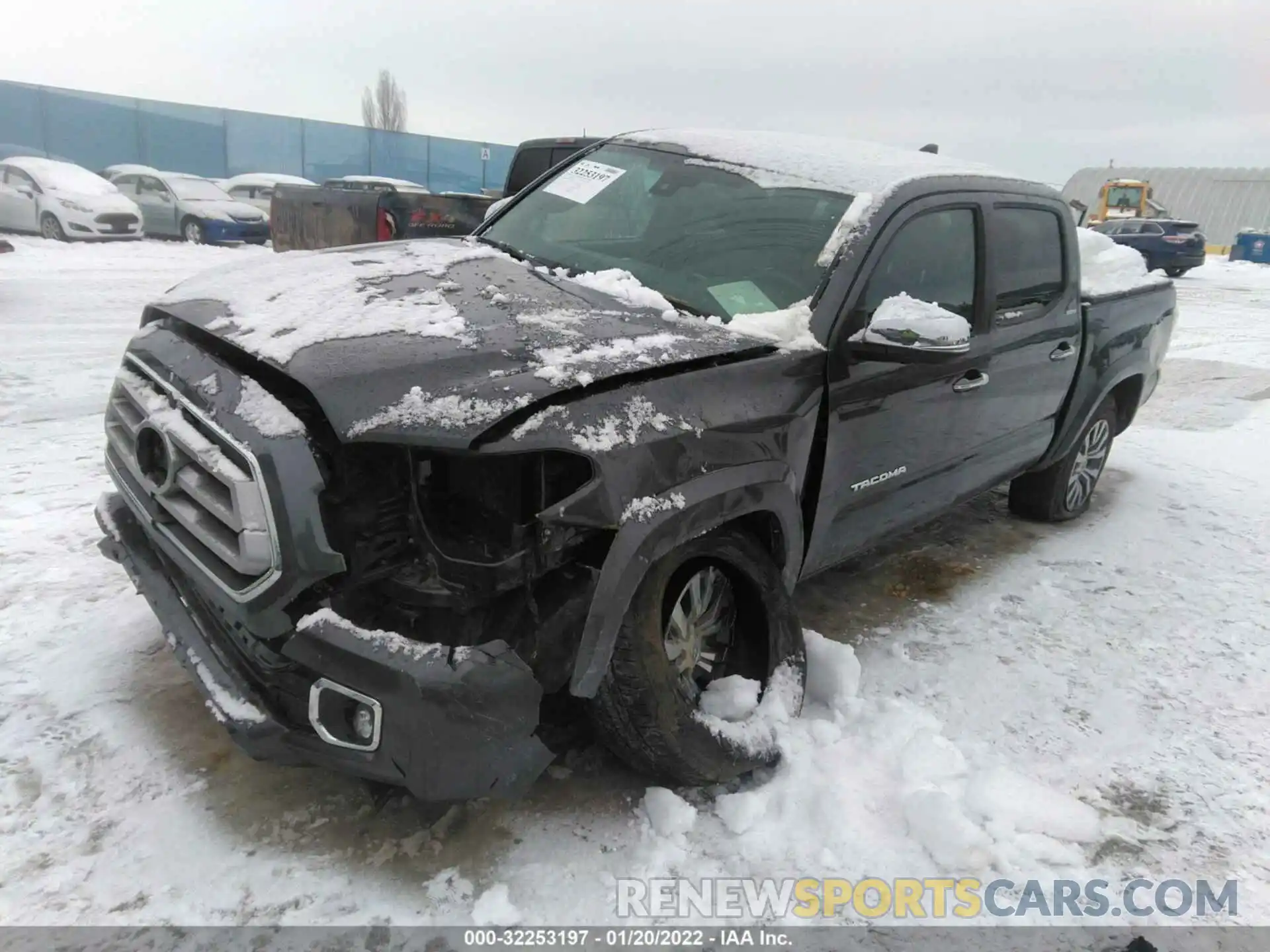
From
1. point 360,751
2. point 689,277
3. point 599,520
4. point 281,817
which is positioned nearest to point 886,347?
point 689,277

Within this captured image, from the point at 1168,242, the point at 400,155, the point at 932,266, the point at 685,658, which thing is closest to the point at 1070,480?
the point at 932,266

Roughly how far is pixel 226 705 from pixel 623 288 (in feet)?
5.64

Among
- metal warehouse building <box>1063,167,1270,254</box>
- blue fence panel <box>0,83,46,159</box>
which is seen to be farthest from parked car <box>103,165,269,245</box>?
metal warehouse building <box>1063,167,1270,254</box>

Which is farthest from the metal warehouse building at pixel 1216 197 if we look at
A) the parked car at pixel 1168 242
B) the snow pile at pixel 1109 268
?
the snow pile at pixel 1109 268

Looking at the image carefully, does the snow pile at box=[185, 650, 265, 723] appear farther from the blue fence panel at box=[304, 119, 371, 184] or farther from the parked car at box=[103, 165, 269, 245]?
the blue fence panel at box=[304, 119, 371, 184]

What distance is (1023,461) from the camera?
13.9 feet

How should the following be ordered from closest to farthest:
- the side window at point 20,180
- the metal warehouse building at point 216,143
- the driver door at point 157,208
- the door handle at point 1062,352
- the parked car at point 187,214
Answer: the door handle at point 1062,352 < the side window at point 20,180 < the parked car at point 187,214 < the driver door at point 157,208 < the metal warehouse building at point 216,143

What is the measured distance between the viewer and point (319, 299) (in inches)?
96.7

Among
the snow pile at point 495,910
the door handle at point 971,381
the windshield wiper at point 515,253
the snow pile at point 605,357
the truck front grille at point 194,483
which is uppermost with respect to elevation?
the windshield wiper at point 515,253

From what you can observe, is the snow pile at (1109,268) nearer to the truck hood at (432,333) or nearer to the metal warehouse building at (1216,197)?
the truck hood at (432,333)

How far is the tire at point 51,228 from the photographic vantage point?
15.2 meters

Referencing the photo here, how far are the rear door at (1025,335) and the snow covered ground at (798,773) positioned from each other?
693 millimetres

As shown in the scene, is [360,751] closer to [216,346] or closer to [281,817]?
[281,817]

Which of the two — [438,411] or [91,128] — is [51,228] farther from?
[438,411]
